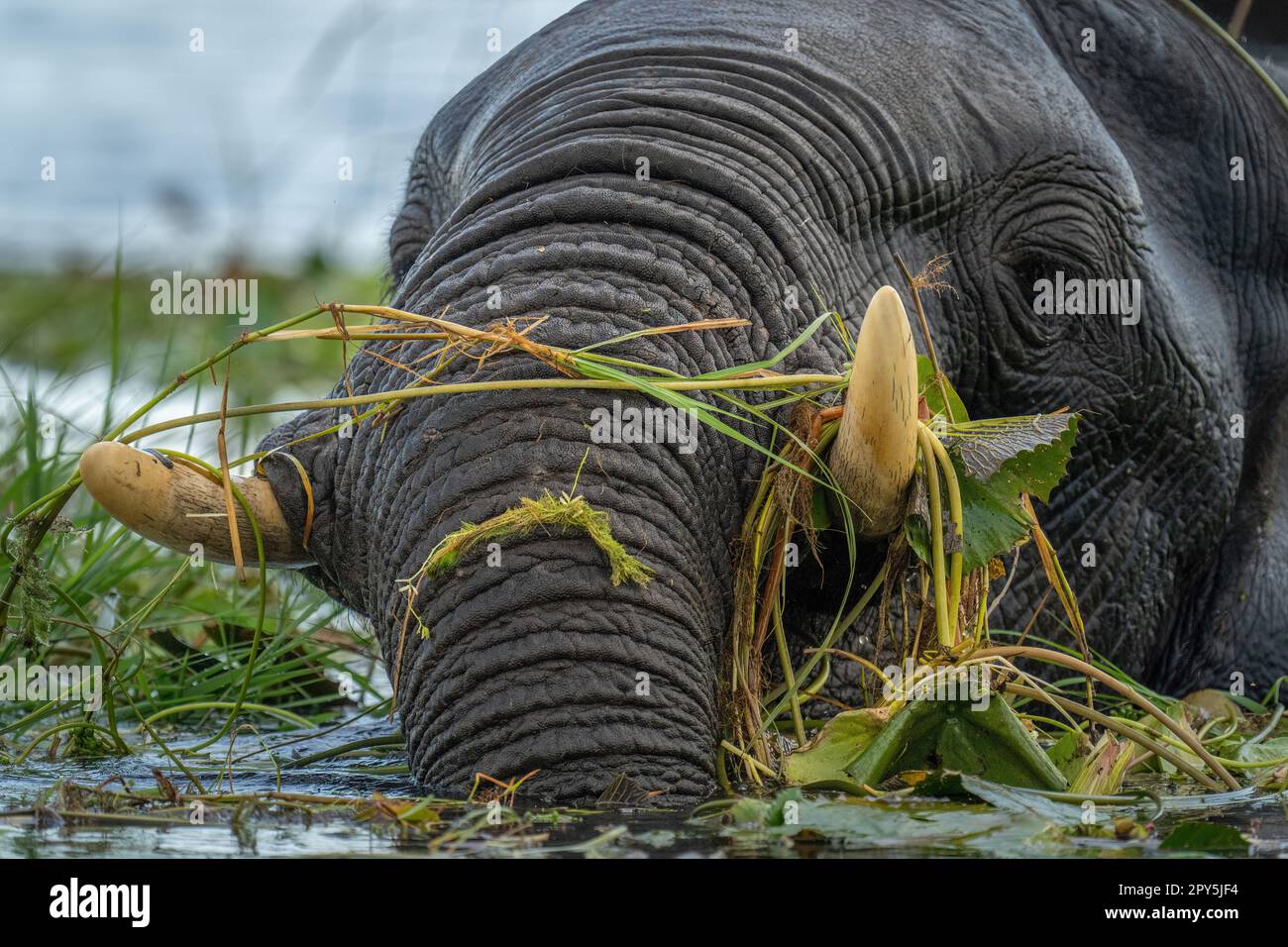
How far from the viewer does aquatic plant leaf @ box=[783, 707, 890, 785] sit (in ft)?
11.7

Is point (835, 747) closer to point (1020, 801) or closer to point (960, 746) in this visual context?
point (960, 746)

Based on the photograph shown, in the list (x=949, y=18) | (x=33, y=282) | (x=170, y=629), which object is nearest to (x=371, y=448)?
(x=949, y=18)

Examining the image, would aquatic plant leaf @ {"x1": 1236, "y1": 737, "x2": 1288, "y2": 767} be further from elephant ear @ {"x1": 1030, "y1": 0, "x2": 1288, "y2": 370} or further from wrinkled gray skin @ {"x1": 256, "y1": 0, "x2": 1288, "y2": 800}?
elephant ear @ {"x1": 1030, "y1": 0, "x2": 1288, "y2": 370}

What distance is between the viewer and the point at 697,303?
377 centimetres

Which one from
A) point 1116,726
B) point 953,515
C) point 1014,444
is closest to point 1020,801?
point 1116,726

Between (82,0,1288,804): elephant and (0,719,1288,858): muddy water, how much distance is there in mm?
169

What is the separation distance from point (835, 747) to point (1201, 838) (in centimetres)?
67

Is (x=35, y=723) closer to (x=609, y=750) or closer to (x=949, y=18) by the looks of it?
(x=609, y=750)

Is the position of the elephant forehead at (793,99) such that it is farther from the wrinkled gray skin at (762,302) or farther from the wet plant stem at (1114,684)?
the wet plant stem at (1114,684)

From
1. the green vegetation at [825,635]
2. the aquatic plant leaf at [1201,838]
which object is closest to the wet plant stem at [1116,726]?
the green vegetation at [825,635]

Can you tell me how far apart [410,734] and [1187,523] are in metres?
2.50

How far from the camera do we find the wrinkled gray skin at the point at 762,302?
3.46m

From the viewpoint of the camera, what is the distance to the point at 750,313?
152 inches

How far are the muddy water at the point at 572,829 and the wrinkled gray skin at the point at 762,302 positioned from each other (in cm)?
17
